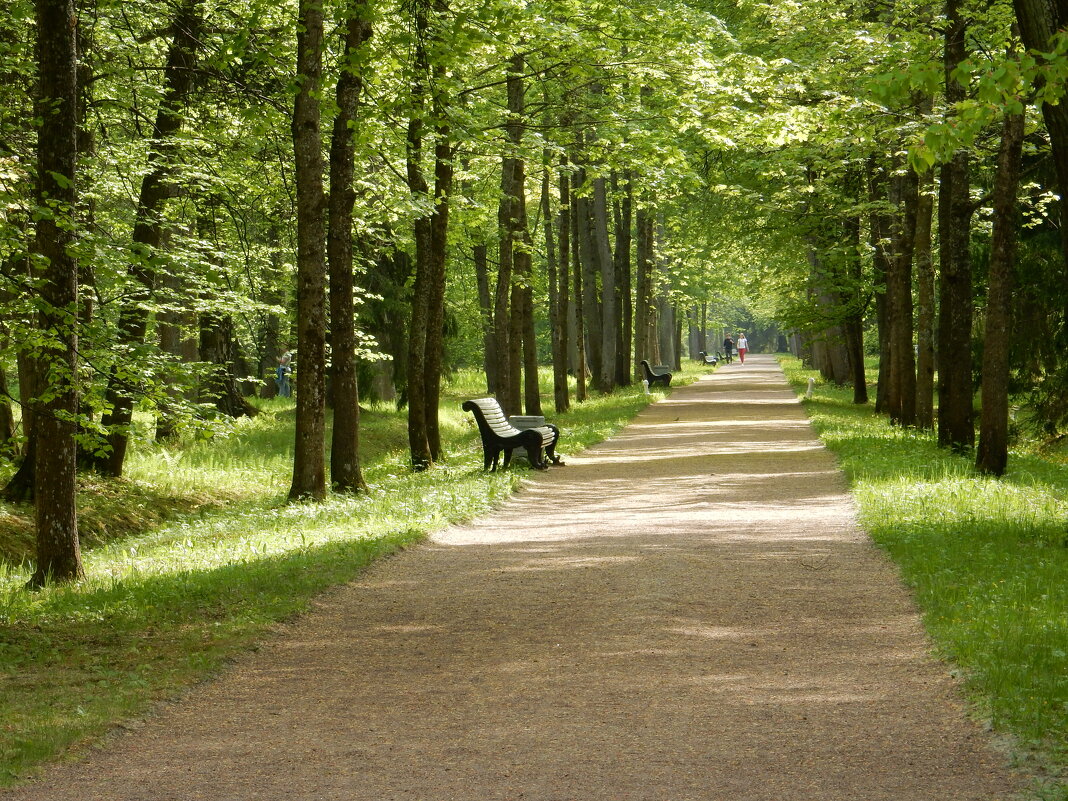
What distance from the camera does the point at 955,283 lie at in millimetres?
15797

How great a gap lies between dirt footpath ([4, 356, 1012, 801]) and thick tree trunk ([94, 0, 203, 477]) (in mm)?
4907

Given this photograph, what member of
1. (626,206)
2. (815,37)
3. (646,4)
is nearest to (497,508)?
(646,4)

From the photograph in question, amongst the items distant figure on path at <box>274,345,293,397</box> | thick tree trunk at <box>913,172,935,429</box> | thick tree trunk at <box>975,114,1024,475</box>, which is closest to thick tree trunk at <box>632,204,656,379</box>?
distant figure on path at <box>274,345,293,397</box>

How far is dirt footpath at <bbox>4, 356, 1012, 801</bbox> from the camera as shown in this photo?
15.3ft

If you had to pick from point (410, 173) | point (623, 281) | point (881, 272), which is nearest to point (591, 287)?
point (623, 281)

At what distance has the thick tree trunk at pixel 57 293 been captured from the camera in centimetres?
820

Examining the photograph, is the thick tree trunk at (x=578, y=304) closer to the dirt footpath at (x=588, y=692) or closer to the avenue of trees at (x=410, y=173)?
the avenue of trees at (x=410, y=173)

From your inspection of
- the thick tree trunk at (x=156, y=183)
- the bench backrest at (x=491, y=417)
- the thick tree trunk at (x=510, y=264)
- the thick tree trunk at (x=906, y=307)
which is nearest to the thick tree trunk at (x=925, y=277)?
the thick tree trunk at (x=906, y=307)

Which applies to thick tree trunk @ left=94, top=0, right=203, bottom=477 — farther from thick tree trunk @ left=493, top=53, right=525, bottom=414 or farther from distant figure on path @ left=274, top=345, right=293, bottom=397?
distant figure on path @ left=274, top=345, right=293, bottom=397

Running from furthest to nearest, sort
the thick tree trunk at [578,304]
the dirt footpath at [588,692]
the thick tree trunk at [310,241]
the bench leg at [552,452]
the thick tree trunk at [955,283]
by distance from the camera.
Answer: the thick tree trunk at [578,304], the bench leg at [552,452], the thick tree trunk at [955,283], the thick tree trunk at [310,241], the dirt footpath at [588,692]

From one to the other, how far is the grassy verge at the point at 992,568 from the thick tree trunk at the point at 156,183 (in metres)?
7.88

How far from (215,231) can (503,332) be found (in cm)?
732

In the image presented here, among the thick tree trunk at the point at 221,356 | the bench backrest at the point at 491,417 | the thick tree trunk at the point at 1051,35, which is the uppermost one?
the thick tree trunk at the point at 1051,35

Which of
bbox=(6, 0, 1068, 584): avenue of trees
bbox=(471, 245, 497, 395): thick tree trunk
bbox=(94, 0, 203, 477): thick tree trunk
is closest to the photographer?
bbox=(6, 0, 1068, 584): avenue of trees
